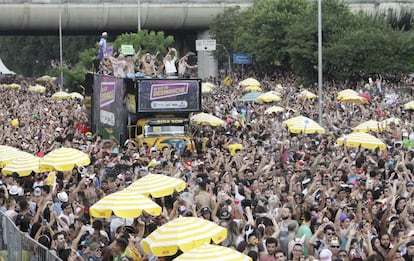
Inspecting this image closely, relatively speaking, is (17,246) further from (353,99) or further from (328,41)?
(328,41)

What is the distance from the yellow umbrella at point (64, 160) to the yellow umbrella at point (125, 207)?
4746 millimetres

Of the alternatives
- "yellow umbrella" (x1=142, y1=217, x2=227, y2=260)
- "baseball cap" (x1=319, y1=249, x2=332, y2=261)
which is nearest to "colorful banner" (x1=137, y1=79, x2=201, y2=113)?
"yellow umbrella" (x1=142, y1=217, x2=227, y2=260)

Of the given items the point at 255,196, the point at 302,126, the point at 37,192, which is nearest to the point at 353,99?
the point at 302,126

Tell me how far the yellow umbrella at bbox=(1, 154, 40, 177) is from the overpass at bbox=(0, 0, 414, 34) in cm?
5126

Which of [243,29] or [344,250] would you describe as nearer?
[344,250]

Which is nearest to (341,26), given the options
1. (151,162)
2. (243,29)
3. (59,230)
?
(243,29)

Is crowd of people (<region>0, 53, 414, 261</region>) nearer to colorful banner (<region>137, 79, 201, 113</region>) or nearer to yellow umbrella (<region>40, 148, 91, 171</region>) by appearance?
yellow umbrella (<region>40, 148, 91, 171</region>)

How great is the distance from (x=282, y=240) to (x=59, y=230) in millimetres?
3136

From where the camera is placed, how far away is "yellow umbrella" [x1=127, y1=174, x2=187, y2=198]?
15336 mm

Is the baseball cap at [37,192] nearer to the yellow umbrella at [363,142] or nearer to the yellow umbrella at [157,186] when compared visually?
the yellow umbrella at [157,186]

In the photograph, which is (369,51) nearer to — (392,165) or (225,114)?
(225,114)

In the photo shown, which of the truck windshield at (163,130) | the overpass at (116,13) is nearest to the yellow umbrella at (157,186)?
the truck windshield at (163,130)

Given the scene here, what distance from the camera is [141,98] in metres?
28.1

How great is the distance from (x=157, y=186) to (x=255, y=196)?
160 centimetres
